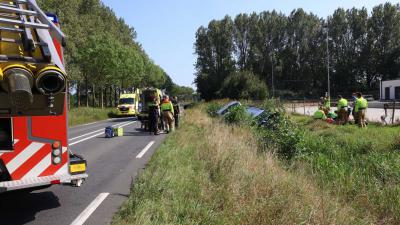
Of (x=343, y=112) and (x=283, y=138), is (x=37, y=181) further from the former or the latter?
(x=343, y=112)

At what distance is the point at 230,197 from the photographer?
6.40m

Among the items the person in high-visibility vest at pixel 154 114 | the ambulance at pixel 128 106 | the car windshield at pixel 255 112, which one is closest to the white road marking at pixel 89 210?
the car windshield at pixel 255 112

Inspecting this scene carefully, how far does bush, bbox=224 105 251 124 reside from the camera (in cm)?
1715

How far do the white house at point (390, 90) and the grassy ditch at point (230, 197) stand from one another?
61346 mm

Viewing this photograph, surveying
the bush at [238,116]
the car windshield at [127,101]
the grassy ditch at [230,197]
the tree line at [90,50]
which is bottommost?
the grassy ditch at [230,197]

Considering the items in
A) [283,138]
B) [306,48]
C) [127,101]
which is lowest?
[283,138]

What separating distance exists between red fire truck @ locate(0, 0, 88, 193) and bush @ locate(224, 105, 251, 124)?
10894mm

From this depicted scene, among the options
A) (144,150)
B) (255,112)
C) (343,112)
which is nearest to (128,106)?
(255,112)

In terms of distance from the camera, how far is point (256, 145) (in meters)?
11.4

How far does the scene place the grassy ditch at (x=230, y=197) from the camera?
18.1 ft

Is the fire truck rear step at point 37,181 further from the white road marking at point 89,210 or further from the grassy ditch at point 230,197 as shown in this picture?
the grassy ditch at point 230,197

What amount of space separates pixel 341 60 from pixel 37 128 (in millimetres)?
94733

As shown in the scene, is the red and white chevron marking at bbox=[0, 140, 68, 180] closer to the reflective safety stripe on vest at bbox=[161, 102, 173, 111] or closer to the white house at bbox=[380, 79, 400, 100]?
the reflective safety stripe on vest at bbox=[161, 102, 173, 111]

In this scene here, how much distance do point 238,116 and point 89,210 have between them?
11479mm
